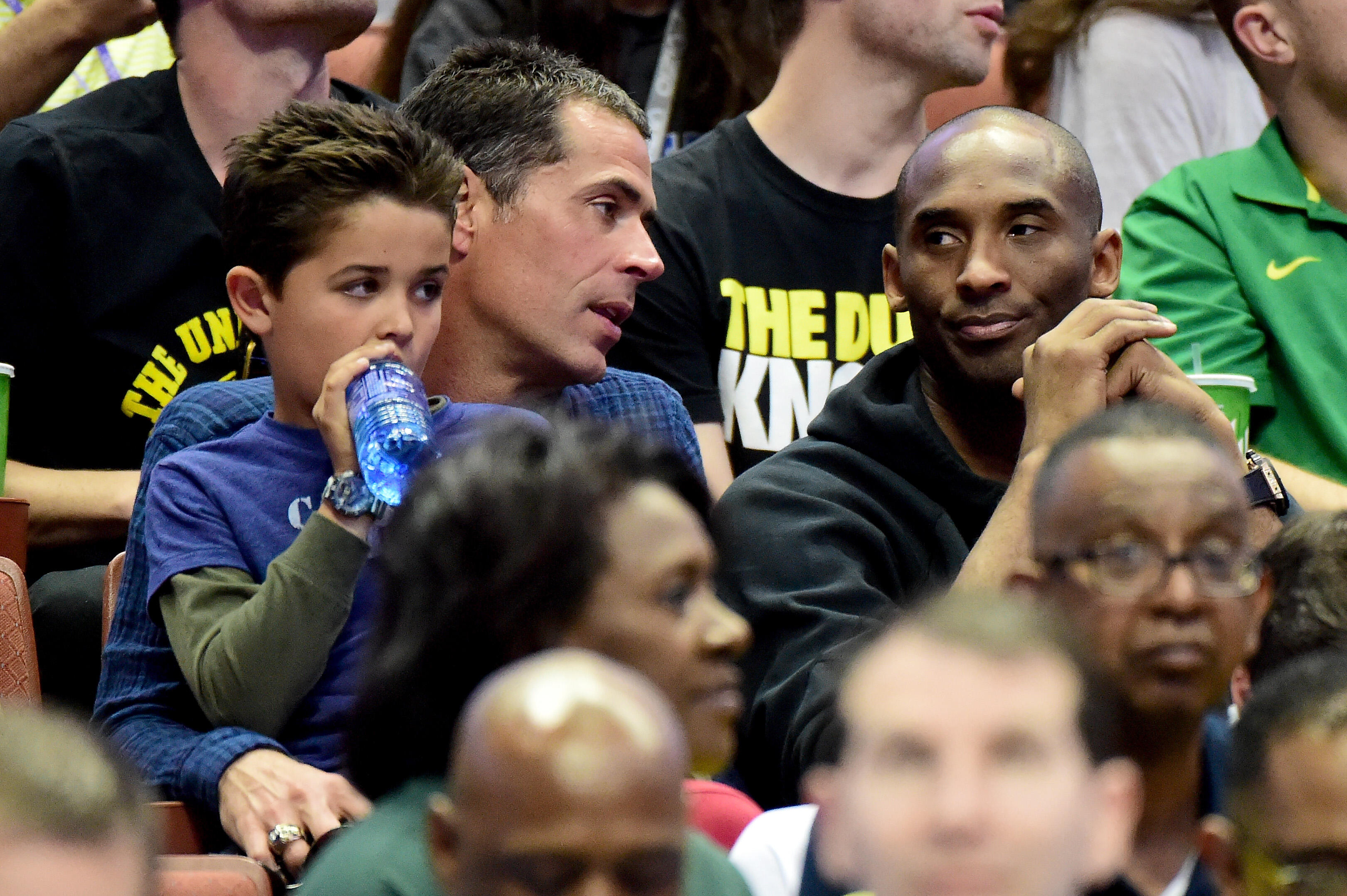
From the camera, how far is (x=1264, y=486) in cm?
255

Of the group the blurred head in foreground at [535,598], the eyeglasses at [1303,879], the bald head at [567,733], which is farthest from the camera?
the blurred head in foreground at [535,598]

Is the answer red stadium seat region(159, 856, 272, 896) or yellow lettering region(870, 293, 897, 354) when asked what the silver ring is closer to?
red stadium seat region(159, 856, 272, 896)

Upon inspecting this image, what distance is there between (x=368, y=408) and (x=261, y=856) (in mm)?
522

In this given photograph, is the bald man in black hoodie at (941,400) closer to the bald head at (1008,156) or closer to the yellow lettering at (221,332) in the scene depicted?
the bald head at (1008,156)

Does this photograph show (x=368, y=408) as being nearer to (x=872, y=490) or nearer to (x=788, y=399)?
(x=872, y=490)

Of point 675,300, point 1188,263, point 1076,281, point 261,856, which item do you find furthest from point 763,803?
point 1188,263

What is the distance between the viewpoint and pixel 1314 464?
324 centimetres

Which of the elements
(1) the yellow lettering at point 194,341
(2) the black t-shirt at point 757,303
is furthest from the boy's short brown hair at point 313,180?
(2) the black t-shirt at point 757,303

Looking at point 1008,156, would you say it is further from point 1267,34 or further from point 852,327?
point 1267,34

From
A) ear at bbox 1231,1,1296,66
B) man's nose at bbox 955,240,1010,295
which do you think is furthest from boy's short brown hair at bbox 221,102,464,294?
ear at bbox 1231,1,1296,66

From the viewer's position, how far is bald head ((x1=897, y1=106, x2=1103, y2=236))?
272 cm

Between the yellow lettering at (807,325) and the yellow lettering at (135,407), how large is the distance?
1.12 metres

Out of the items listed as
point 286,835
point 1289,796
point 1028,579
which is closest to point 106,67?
point 286,835

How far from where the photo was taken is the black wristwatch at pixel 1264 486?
2.54m
